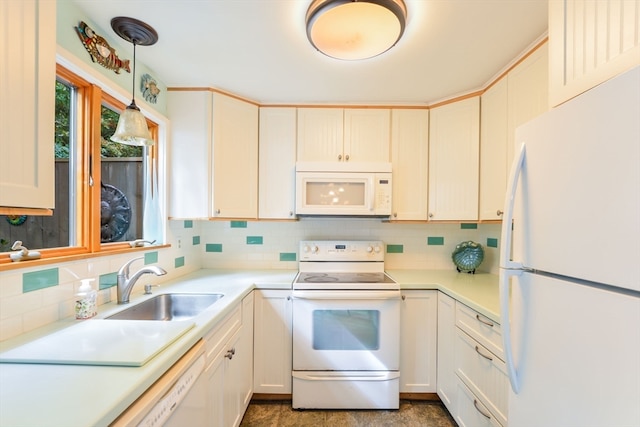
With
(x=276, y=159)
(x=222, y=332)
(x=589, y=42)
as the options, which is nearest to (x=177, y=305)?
(x=222, y=332)

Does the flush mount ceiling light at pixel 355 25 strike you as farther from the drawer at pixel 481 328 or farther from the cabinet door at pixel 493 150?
the drawer at pixel 481 328

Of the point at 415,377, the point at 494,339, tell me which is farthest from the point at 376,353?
the point at 494,339

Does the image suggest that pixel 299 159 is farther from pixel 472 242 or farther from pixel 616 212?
pixel 616 212

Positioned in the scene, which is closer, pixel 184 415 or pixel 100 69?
pixel 184 415

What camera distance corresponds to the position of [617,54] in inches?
28.4

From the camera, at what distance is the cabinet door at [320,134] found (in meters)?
2.26

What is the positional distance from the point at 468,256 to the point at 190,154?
92.1 inches

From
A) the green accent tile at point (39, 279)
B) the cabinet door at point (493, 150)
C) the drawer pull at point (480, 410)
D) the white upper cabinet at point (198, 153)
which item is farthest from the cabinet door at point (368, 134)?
the green accent tile at point (39, 279)

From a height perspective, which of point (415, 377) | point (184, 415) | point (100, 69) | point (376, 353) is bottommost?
point (415, 377)

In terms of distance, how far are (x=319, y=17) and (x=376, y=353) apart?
1995 mm

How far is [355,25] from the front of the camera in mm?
1236

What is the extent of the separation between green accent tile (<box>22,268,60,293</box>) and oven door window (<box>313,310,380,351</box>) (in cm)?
139

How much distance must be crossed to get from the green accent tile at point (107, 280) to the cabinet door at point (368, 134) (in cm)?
176

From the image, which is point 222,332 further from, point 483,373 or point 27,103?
point 483,373
